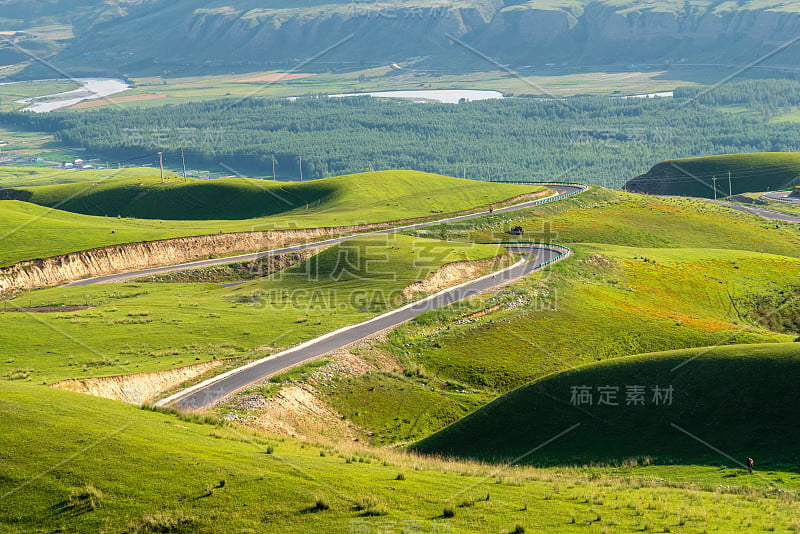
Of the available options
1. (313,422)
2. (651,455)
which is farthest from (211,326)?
(651,455)

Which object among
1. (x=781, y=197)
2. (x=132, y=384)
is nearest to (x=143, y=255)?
(x=132, y=384)

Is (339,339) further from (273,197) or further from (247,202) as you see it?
(273,197)

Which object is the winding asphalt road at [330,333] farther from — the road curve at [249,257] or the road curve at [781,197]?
the road curve at [781,197]

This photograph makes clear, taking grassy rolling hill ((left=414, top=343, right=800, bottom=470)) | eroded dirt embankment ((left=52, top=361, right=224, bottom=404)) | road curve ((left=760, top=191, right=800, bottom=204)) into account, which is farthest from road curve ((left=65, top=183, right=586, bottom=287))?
road curve ((left=760, top=191, right=800, bottom=204))

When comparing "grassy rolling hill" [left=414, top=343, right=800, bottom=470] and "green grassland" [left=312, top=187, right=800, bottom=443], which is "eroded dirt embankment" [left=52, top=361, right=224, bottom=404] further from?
"grassy rolling hill" [left=414, top=343, right=800, bottom=470]

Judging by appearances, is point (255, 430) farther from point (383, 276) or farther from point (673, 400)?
point (383, 276)
